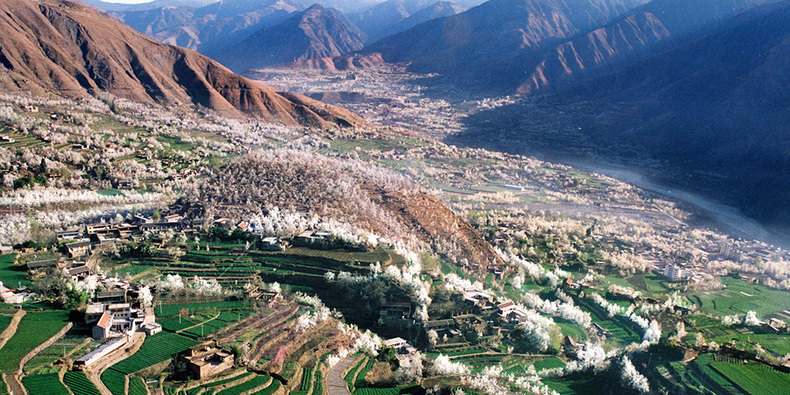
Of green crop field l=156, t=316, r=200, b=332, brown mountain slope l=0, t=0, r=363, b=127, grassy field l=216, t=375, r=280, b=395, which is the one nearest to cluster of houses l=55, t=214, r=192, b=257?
green crop field l=156, t=316, r=200, b=332

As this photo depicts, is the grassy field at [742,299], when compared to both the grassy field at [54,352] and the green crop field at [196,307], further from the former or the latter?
the grassy field at [54,352]

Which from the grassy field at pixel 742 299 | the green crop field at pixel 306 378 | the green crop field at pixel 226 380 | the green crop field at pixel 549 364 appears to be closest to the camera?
the green crop field at pixel 226 380

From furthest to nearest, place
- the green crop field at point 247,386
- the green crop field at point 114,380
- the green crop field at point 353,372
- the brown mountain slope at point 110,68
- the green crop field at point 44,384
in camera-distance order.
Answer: the brown mountain slope at point 110,68, the green crop field at point 353,372, the green crop field at point 247,386, the green crop field at point 114,380, the green crop field at point 44,384

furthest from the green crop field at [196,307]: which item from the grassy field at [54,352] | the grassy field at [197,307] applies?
the grassy field at [54,352]

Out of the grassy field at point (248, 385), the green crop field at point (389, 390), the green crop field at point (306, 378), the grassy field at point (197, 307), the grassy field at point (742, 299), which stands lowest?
the grassy field at point (742, 299)

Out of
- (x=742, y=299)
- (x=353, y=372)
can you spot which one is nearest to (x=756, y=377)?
(x=742, y=299)

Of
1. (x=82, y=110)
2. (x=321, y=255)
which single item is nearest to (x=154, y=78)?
(x=82, y=110)

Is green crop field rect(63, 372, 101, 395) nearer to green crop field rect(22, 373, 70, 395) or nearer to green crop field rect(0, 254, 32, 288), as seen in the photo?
green crop field rect(22, 373, 70, 395)

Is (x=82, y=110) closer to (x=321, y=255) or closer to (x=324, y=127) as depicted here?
(x=324, y=127)
